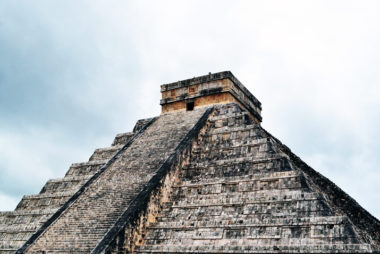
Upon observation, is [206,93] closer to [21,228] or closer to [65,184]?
[65,184]

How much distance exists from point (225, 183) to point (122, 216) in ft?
7.66

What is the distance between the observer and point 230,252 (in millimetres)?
7164

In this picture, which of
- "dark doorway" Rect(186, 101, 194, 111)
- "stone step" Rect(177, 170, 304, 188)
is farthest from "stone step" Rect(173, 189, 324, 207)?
"dark doorway" Rect(186, 101, 194, 111)

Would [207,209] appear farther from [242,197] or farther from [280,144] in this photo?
[280,144]

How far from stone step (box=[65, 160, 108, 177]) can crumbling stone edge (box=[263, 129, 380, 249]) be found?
597 centimetres

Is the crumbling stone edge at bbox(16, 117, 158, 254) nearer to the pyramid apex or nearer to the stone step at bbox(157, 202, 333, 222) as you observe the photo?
the pyramid apex

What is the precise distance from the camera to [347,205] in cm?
971

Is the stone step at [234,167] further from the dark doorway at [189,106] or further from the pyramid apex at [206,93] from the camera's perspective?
the dark doorway at [189,106]

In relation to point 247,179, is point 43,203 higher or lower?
lower

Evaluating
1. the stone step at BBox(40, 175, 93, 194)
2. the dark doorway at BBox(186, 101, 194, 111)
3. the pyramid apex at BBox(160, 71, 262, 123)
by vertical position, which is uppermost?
the pyramid apex at BBox(160, 71, 262, 123)

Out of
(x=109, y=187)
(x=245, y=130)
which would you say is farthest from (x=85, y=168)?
(x=245, y=130)

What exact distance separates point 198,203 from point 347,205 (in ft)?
12.6

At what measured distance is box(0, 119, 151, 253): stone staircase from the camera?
36.3ft

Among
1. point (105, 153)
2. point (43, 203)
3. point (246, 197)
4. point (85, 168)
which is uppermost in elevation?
point (105, 153)
